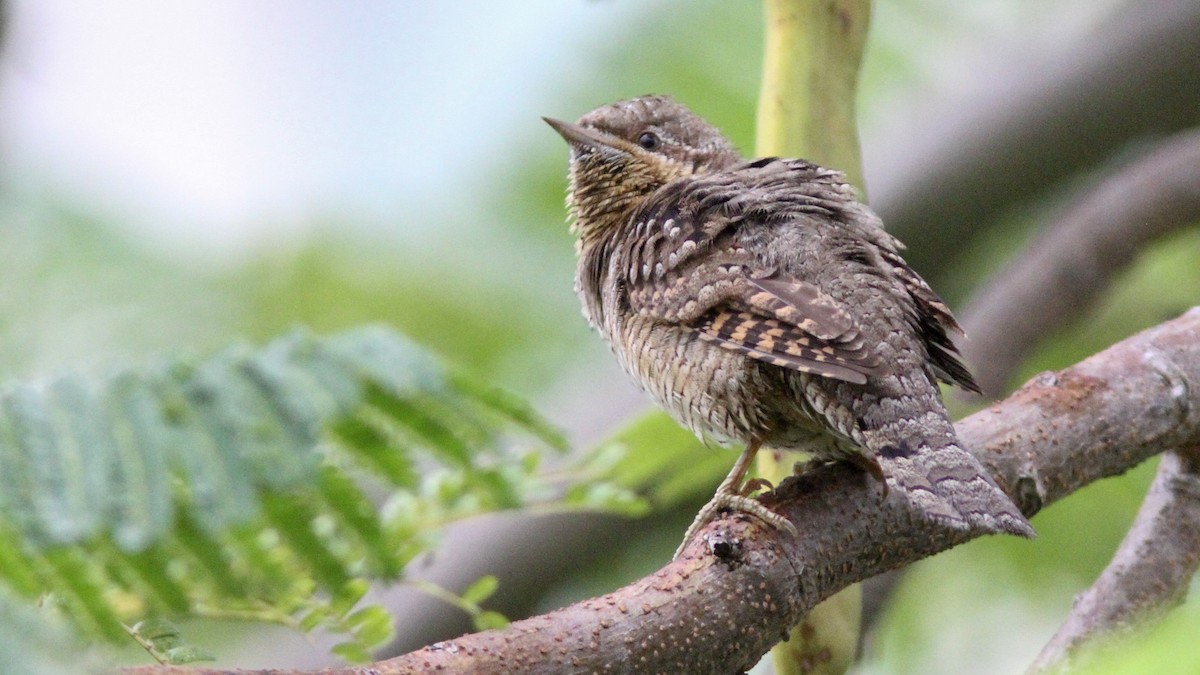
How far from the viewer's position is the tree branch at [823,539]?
7.15 feet

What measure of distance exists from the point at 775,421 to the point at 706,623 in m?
0.78

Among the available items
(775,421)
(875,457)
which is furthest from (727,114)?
(875,457)

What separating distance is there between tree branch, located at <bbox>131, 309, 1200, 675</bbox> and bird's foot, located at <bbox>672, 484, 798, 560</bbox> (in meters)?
0.02

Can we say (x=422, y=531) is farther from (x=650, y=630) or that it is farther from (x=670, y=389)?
(x=650, y=630)

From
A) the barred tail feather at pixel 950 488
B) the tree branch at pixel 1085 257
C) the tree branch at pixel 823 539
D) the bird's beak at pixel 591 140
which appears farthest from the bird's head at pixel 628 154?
the barred tail feather at pixel 950 488

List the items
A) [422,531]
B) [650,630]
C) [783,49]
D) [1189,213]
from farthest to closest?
[1189,213] < [422,531] < [783,49] < [650,630]

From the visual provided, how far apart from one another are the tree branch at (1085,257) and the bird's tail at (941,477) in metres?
2.29

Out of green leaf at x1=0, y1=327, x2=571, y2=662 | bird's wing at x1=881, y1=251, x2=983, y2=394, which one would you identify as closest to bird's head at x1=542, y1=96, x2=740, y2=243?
green leaf at x1=0, y1=327, x2=571, y2=662

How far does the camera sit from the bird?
102 inches

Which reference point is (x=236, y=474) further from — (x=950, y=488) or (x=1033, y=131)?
(x=1033, y=131)

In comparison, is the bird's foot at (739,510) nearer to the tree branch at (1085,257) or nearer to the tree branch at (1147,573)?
the tree branch at (1147,573)

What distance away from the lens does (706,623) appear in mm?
2322

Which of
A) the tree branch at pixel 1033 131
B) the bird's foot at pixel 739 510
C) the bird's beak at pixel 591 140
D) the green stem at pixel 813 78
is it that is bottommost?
the bird's foot at pixel 739 510

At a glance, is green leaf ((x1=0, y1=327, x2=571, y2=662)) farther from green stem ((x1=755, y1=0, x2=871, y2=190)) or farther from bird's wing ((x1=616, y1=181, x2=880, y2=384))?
green stem ((x1=755, y1=0, x2=871, y2=190))
